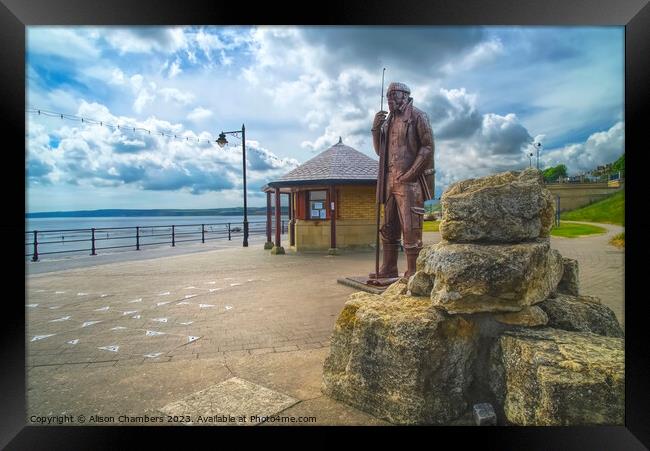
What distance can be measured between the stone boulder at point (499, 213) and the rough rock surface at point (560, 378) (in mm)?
616

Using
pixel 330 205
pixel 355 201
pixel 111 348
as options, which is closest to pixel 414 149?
pixel 111 348

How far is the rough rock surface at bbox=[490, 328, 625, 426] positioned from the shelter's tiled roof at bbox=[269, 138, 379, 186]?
9941 mm

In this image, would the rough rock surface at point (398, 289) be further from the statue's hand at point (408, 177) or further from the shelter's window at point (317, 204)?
the shelter's window at point (317, 204)

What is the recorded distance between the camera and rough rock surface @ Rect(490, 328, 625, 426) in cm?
188

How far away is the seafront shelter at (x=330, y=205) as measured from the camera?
40.9 ft

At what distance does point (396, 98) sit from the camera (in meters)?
4.86

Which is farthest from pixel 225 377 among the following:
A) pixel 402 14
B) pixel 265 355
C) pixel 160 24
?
pixel 402 14

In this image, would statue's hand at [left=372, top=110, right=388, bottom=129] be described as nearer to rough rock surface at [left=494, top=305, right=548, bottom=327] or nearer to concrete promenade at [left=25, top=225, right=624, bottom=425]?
concrete promenade at [left=25, top=225, right=624, bottom=425]

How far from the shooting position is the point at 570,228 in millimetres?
5168

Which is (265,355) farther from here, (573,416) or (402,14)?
(402,14)

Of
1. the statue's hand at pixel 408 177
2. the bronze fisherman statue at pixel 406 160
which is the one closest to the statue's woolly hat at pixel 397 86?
the bronze fisherman statue at pixel 406 160

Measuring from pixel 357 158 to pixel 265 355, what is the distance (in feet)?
37.1

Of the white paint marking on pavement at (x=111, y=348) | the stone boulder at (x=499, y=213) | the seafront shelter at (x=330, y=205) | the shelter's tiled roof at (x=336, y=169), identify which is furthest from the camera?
the seafront shelter at (x=330, y=205)

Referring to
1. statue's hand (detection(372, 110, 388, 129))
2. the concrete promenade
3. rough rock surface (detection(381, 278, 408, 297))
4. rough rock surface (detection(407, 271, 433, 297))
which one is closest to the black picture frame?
the concrete promenade
